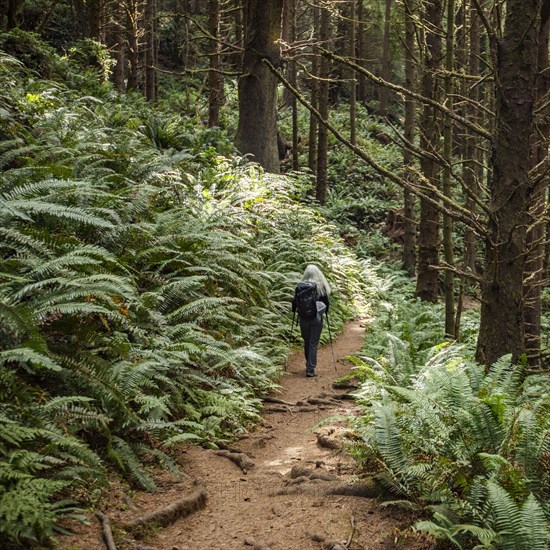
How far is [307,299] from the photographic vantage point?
29.3 feet

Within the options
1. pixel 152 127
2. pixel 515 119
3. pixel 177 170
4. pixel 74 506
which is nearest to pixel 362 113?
pixel 152 127

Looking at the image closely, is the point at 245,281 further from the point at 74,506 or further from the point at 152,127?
the point at 152,127

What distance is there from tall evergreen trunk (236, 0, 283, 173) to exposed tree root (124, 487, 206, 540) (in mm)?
10923

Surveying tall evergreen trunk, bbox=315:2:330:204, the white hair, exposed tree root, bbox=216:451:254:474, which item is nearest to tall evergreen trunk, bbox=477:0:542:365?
exposed tree root, bbox=216:451:254:474

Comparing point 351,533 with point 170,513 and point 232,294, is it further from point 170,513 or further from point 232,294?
point 232,294

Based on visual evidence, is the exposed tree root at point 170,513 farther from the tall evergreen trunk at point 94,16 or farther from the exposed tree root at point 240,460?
the tall evergreen trunk at point 94,16

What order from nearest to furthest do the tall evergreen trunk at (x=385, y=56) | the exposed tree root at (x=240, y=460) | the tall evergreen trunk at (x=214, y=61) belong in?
the exposed tree root at (x=240, y=460) < the tall evergreen trunk at (x=214, y=61) < the tall evergreen trunk at (x=385, y=56)

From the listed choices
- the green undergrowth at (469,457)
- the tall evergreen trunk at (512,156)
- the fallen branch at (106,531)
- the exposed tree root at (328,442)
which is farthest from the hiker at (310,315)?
the fallen branch at (106,531)

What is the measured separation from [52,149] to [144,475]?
214 inches

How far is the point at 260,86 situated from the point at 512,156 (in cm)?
1043

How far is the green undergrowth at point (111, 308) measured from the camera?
148 inches

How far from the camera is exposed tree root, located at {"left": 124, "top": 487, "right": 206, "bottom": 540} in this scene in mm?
3763

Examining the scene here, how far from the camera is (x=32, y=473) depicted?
3.54m

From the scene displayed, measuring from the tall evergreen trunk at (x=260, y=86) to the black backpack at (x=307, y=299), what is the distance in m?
6.48
